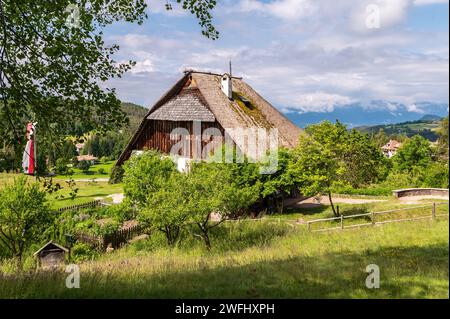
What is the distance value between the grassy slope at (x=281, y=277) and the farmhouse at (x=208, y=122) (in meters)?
15.8

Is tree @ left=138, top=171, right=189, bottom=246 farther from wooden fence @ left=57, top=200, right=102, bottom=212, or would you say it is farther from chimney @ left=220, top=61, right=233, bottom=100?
wooden fence @ left=57, top=200, right=102, bottom=212

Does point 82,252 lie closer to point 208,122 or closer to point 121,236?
point 121,236

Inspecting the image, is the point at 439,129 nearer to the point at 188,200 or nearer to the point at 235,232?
the point at 188,200

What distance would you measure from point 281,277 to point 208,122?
2138cm

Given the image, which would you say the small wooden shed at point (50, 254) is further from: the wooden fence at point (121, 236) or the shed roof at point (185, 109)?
the shed roof at point (185, 109)

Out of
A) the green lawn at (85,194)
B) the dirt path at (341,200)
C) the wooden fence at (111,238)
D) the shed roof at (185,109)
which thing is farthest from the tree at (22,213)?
the dirt path at (341,200)

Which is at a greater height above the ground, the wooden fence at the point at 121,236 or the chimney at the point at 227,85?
the chimney at the point at 227,85

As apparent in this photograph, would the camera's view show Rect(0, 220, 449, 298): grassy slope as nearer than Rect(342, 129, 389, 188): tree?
Yes

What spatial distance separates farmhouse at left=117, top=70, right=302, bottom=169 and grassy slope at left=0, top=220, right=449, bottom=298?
1575 cm

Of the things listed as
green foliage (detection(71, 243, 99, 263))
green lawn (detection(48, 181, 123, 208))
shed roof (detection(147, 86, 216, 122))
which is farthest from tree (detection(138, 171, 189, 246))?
green lawn (detection(48, 181, 123, 208))

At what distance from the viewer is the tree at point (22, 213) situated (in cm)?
1734

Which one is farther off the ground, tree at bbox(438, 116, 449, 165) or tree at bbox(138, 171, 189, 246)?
tree at bbox(438, 116, 449, 165)

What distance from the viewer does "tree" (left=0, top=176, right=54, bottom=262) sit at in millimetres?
17344

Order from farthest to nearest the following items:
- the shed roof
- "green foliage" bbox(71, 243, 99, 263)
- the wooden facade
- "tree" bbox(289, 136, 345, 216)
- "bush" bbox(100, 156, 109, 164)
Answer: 1. "bush" bbox(100, 156, 109, 164)
2. the wooden facade
3. the shed roof
4. "tree" bbox(289, 136, 345, 216)
5. "green foliage" bbox(71, 243, 99, 263)
